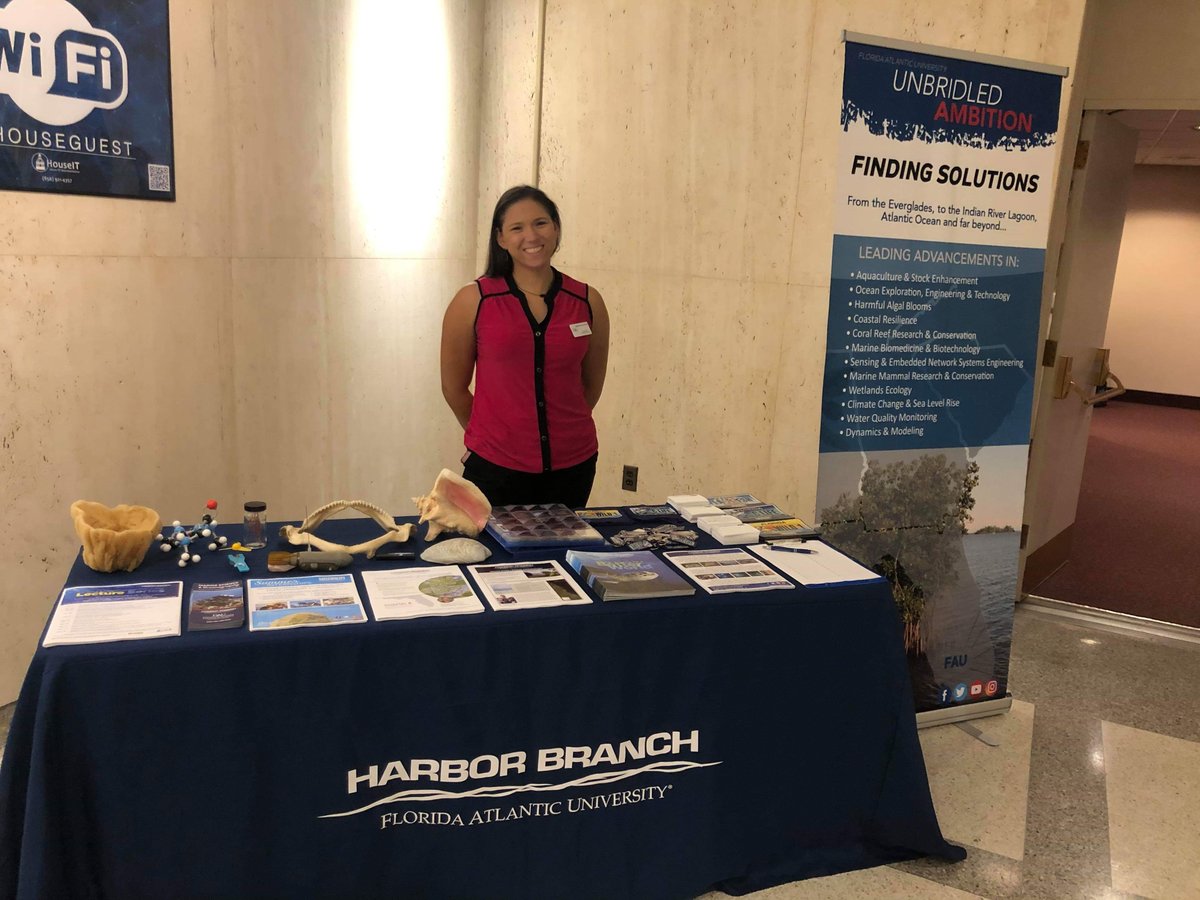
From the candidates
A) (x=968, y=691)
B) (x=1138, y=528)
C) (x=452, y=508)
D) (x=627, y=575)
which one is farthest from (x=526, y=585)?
(x=1138, y=528)

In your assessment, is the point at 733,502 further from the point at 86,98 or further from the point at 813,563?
the point at 86,98

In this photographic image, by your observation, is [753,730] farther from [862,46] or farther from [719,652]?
[862,46]

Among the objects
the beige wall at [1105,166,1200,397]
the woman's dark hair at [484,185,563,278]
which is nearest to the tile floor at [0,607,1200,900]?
the woman's dark hair at [484,185,563,278]

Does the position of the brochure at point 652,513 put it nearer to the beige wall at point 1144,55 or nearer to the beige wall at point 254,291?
the beige wall at point 254,291

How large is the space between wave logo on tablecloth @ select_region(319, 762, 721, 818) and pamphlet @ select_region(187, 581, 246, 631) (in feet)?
1.45

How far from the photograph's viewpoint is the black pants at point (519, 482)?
282 centimetres

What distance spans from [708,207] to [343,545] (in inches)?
94.9

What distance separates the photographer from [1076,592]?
4.56 m

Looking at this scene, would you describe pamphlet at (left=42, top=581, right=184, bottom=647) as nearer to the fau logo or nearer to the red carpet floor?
the fau logo

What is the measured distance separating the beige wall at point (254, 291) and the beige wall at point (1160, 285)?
28.7 ft

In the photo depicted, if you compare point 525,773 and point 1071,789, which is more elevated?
point 525,773

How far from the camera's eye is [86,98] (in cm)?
275

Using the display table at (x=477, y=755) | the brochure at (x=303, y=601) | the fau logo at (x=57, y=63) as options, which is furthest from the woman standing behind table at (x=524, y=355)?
the fau logo at (x=57, y=63)

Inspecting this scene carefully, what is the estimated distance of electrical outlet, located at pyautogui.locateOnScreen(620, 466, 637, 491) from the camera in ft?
14.2
